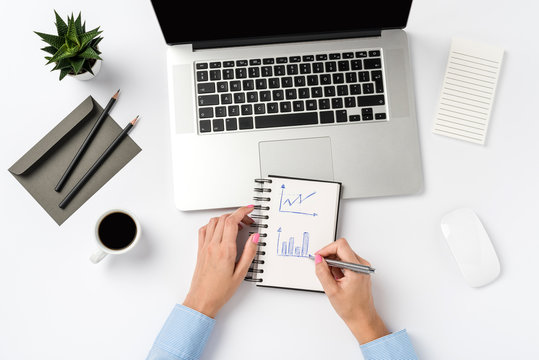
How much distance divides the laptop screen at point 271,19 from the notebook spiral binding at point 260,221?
297 mm

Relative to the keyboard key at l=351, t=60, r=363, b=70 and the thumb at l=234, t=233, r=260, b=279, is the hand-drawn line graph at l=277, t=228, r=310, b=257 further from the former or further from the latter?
the keyboard key at l=351, t=60, r=363, b=70

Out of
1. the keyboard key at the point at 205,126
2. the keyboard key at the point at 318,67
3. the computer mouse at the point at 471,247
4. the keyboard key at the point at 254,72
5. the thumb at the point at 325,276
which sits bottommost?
the thumb at the point at 325,276

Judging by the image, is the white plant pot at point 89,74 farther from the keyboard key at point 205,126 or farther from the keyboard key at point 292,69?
the keyboard key at point 292,69

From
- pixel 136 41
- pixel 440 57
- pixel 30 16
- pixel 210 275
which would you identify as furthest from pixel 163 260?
pixel 440 57

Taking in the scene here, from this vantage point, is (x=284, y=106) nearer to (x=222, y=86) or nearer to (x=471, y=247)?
(x=222, y=86)

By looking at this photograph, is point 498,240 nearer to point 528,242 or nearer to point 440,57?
point 528,242

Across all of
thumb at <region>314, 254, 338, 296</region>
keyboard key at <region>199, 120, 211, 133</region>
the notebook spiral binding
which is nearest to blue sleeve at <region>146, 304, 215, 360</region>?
the notebook spiral binding

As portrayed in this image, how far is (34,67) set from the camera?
0.96 m

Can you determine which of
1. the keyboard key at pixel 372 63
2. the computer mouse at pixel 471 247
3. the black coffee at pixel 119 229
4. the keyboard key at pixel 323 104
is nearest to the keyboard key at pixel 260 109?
the keyboard key at pixel 323 104

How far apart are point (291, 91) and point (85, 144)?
44cm

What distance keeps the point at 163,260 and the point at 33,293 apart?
0.28 metres

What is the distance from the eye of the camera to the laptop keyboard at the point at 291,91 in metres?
0.90

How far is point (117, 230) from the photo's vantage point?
34.7 inches

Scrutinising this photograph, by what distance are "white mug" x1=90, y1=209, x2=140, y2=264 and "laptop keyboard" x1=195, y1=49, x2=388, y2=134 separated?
0.23 metres
